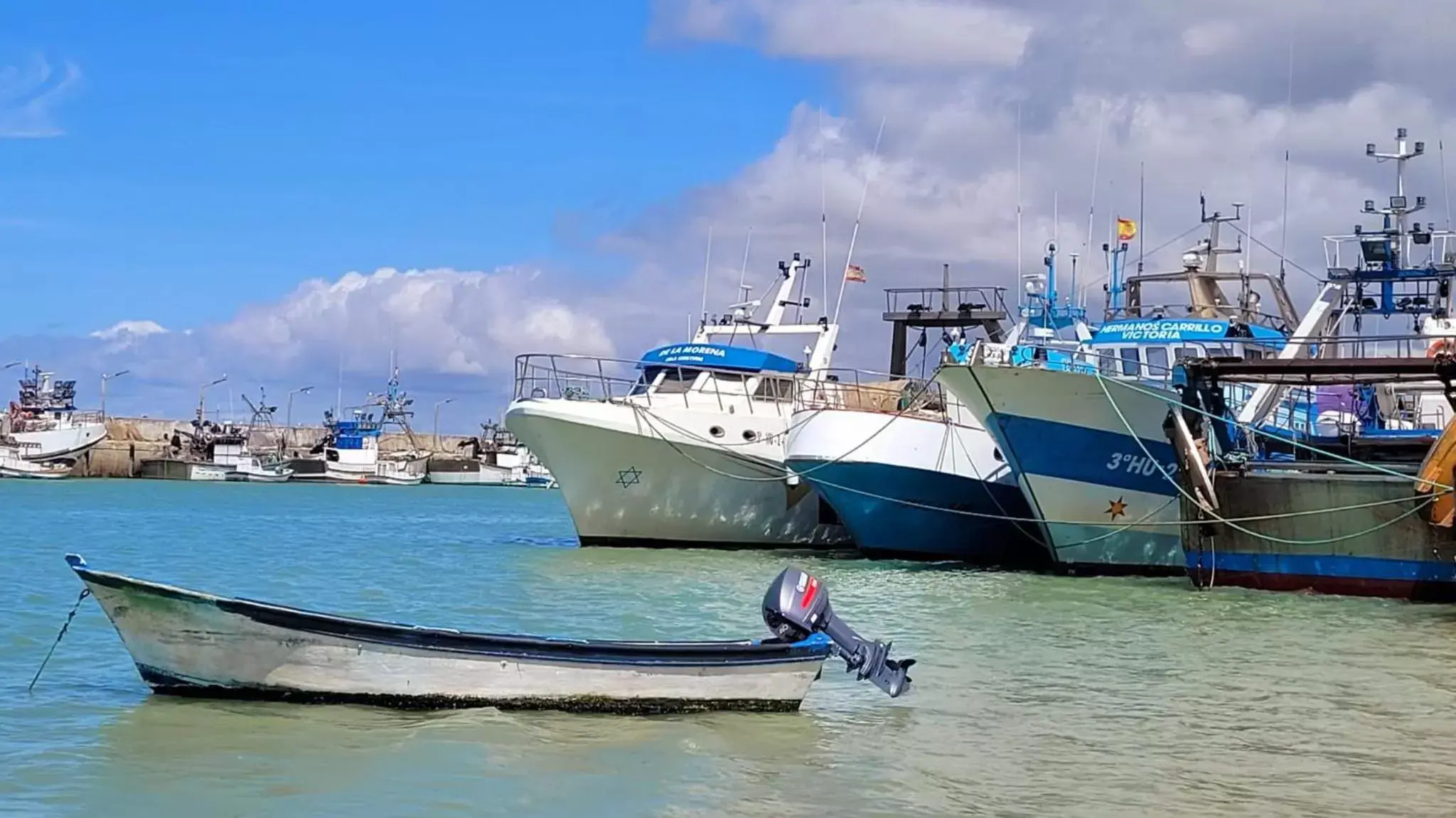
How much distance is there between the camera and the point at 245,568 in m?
29.8

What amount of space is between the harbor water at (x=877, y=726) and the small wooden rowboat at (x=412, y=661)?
186mm

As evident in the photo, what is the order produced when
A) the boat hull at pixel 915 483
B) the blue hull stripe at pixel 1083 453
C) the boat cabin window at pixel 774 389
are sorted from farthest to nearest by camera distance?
the boat cabin window at pixel 774 389 → the boat hull at pixel 915 483 → the blue hull stripe at pixel 1083 453

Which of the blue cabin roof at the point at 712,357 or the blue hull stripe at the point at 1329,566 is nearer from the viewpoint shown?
the blue hull stripe at the point at 1329,566

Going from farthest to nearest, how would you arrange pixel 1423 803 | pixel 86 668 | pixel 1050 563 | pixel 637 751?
pixel 1050 563 → pixel 86 668 → pixel 637 751 → pixel 1423 803

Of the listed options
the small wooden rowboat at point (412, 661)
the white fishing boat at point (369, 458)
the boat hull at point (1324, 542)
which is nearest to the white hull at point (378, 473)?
the white fishing boat at point (369, 458)

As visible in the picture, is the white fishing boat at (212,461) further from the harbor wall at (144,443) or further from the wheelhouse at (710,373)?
the wheelhouse at (710,373)

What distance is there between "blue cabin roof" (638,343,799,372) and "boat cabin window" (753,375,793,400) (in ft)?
0.66

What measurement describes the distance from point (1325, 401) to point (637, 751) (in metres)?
24.1

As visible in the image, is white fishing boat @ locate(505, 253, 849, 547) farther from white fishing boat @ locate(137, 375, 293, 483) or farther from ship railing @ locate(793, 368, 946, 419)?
white fishing boat @ locate(137, 375, 293, 483)

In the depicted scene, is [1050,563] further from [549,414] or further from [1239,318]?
[549,414]

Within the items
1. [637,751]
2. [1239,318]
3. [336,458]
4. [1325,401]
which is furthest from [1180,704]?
[336,458]

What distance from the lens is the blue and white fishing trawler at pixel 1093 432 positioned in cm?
2341

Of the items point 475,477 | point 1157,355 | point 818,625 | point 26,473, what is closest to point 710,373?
point 1157,355

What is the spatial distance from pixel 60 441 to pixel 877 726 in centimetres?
9540
